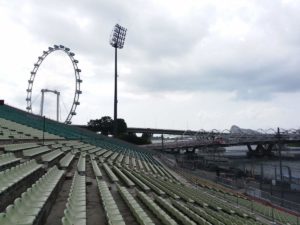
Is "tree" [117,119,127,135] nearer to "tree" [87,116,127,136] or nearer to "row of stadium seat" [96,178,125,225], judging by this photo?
"tree" [87,116,127,136]

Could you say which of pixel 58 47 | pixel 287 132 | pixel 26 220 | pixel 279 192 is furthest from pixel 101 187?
pixel 287 132

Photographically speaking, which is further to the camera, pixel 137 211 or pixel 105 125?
pixel 105 125

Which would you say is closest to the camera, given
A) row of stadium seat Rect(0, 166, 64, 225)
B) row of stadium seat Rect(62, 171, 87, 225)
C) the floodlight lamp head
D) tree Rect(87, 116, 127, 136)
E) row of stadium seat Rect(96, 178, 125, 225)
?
row of stadium seat Rect(0, 166, 64, 225)

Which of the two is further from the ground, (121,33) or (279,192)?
(121,33)

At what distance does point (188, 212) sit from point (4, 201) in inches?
192

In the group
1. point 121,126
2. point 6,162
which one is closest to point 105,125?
point 121,126

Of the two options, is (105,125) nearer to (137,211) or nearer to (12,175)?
(12,175)

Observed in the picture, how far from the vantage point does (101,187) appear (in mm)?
10914

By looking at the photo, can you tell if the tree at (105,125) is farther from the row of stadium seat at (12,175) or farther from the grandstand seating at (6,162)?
the row of stadium seat at (12,175)

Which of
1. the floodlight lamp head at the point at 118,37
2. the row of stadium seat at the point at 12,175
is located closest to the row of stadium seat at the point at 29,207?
the row of stadium seat at the point at 12,175

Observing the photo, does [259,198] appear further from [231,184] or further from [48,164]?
[48,164]

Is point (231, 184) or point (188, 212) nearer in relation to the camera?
point (188, 212)

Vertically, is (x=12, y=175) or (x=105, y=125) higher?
(x=105, y=125)

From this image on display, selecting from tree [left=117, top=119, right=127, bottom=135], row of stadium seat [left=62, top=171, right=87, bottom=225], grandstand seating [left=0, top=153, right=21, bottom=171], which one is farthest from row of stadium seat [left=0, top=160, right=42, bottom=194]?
tree [left=117, top=119, right=127, bottom=135]
